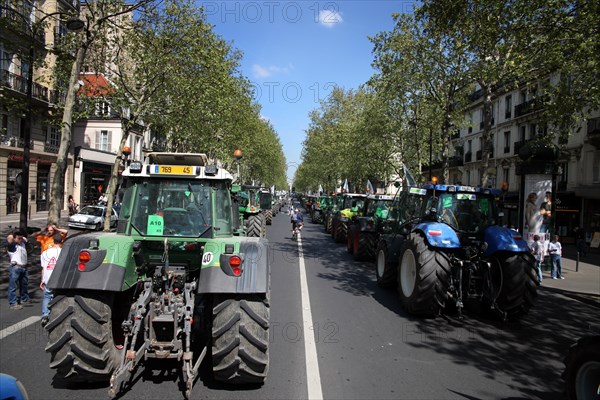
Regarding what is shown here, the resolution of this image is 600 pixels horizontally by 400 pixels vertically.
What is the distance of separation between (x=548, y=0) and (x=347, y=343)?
815 centimetres

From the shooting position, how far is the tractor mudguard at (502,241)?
6734 mm

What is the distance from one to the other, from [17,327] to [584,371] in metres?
7.33

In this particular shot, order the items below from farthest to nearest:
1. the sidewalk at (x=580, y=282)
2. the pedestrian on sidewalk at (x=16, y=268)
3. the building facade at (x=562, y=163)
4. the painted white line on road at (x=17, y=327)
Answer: the building facade at (x=562, y=163) < the sidewalk at (x=580, y=282) < the pedestrian on sidewalk at (x=16, y=268) < the painted white line on road at (x=17, y=327)

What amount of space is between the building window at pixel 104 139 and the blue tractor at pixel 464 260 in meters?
35.2

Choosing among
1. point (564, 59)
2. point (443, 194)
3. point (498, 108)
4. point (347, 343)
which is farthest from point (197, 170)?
point (498, 108)

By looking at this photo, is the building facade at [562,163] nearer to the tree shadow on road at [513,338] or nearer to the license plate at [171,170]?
the tree shadow on road at [513,338]

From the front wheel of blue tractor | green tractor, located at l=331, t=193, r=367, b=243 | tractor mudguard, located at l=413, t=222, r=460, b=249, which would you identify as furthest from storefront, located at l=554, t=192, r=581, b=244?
tractor mudguard, located at l=413, t=222, r=460, b=249

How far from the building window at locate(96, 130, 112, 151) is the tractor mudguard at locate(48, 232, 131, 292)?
36.4 m

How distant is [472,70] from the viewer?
14000 mm

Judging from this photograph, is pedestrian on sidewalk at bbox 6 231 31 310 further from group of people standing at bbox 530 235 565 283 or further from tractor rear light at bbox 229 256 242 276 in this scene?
group of people standing at bbox 530 235 565 283

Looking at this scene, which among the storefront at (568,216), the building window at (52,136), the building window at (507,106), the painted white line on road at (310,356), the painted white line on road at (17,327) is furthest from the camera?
the building window at (507,106)

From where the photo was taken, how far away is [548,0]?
A: 28.4 feet

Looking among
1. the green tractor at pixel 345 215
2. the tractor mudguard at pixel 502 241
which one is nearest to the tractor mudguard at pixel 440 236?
the tractor mudguard at pixel 502 241

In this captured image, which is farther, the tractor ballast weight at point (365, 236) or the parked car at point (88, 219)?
the parked car at point (88, 219)
